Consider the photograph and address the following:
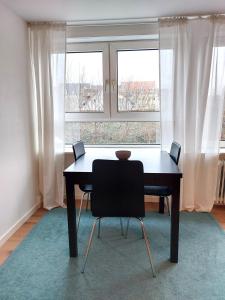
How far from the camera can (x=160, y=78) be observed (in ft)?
9.57

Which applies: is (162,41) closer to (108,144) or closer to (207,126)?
(207,126)

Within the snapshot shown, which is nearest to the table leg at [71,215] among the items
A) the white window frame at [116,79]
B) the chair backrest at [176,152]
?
the chair backrest at [176,152]

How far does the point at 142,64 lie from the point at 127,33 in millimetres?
426

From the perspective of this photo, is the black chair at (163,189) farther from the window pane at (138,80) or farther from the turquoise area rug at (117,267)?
the window pane at (138,80)

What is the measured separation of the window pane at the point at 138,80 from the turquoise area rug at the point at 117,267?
150cm

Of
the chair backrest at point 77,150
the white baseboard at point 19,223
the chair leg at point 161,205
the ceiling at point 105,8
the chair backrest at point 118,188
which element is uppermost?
the ceiling at point 105,8

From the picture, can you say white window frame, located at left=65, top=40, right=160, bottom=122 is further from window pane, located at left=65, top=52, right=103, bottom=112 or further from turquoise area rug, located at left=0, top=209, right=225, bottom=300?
turquoise area rug, located at left=0, top=209, right=225, bottom=300

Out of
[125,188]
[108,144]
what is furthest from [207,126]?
[125,188]

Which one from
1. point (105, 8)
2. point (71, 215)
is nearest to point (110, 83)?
point (105, 8)

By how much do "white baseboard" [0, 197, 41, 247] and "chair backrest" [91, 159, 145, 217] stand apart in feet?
Result: 3.56

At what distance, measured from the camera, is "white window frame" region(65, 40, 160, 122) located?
318 centimetres

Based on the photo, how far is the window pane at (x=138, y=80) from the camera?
3243 millimetres

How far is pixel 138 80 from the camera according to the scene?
129 inches

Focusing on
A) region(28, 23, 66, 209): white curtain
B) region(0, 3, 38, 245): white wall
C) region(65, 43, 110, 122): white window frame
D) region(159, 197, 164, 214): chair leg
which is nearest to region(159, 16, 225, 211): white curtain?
region(159, 197, 164, 214): chair leg
